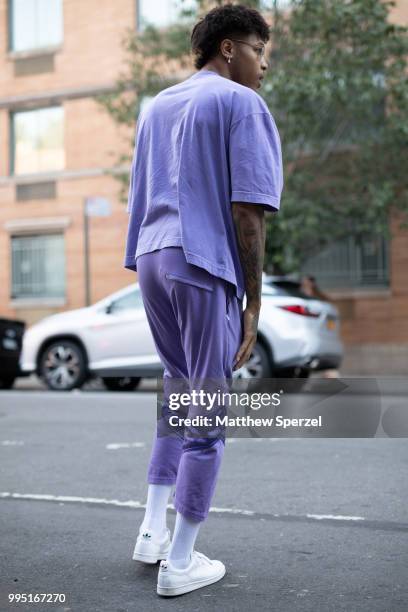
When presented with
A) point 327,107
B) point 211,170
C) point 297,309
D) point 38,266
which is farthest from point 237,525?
point 38,266

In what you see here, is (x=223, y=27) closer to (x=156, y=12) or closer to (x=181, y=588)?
(x=181, y=588)

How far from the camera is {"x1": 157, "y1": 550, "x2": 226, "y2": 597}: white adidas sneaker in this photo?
3055 millimetres

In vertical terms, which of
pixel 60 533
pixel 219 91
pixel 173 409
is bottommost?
pixel 60 533

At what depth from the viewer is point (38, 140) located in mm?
22984

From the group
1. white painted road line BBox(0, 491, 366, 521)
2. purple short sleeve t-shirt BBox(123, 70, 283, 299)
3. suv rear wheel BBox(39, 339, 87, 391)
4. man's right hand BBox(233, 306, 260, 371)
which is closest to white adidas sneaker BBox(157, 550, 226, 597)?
man's right hand BBox(233, 306, 260, 371)

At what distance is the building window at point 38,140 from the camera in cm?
2256

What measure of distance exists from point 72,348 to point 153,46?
6.85m

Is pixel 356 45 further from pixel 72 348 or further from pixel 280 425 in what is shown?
pixel 280 425

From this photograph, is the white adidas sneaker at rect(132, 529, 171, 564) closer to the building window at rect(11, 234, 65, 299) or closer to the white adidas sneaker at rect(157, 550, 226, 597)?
the white adidas sneaker at rect(157, 550, 226, 597)

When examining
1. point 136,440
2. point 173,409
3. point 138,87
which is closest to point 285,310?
point 136,440

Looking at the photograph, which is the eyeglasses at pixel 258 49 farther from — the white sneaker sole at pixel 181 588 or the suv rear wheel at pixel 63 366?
the suv rear wheel at pixel 63 366

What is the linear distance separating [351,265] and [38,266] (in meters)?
7.71

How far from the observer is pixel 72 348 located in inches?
522

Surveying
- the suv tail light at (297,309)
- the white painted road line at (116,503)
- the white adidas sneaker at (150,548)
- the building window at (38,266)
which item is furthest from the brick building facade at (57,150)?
the white adidas sneaker at (150,548)
